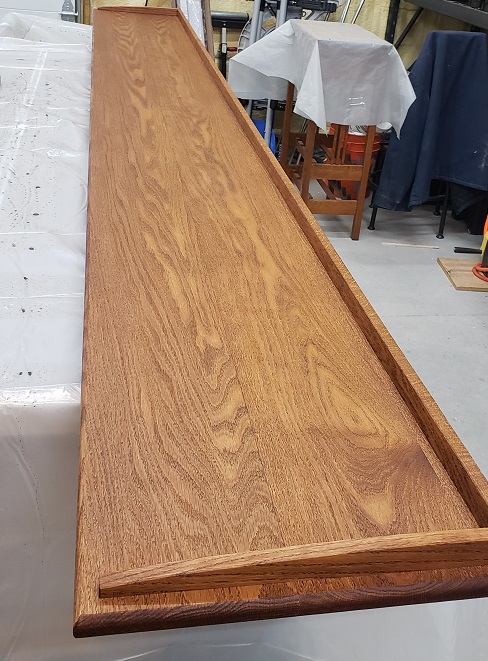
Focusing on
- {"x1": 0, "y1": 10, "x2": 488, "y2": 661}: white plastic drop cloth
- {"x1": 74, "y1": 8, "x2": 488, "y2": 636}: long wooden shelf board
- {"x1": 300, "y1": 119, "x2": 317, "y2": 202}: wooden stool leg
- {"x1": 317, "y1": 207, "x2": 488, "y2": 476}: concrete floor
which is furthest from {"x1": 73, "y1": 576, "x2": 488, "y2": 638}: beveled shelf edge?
{"x1": 300, "y1": 119, "x2": 317, "y2": 202}: wooden stool leg

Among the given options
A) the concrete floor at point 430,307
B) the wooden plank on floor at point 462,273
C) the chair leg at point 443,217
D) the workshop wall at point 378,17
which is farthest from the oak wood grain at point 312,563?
the workshop wall at point 378,17

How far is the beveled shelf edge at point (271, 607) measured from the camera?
1.73 ft

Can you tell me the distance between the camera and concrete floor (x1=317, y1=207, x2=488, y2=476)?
6.79 ft

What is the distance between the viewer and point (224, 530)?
61 centimetres

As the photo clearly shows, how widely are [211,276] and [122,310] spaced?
0.16 m

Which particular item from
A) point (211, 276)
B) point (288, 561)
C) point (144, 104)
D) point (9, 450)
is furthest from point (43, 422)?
point (144, 104)

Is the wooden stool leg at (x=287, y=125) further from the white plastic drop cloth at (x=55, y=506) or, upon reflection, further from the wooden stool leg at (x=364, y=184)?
the white plastic drop cloth at (x=55, y=506)

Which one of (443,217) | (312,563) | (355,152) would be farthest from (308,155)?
(312,563)

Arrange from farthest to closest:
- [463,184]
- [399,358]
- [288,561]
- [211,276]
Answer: [463,184], [211,276], [399,358], [288,561]

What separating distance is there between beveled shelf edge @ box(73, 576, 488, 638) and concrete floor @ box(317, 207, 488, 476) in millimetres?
1304

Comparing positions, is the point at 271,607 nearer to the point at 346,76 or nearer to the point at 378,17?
the point at 346,76

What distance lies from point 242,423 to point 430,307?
1995mm

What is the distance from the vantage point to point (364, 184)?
308 cm

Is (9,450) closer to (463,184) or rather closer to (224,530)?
(224,530)
